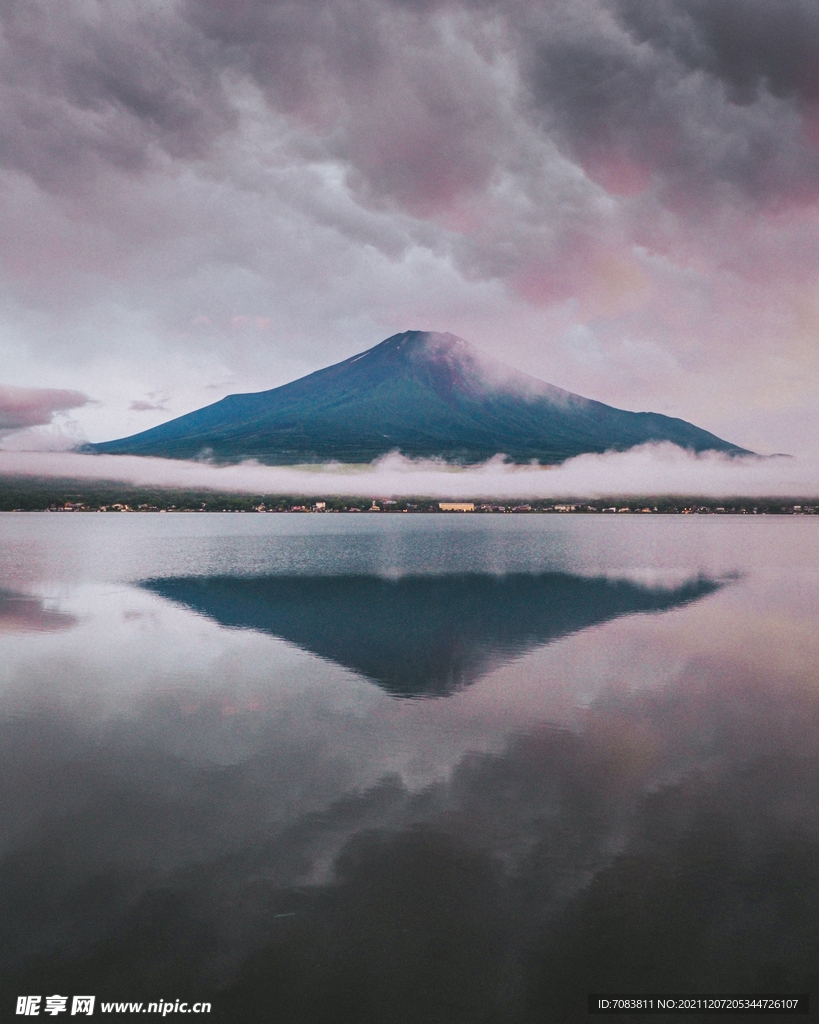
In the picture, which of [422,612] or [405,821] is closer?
[405,821]

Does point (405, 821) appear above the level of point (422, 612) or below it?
above

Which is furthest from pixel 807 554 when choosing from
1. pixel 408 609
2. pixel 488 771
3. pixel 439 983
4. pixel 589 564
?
pixel 439 983

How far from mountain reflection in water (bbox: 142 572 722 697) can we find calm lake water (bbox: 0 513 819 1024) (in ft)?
0.99

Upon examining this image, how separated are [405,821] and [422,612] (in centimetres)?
1864

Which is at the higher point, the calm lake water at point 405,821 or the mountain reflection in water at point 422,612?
the calm lake water at point 405,821

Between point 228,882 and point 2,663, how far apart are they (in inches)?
563

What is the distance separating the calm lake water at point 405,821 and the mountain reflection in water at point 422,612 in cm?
30

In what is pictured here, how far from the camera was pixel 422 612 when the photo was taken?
27672mm

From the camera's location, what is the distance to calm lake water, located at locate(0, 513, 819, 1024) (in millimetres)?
6211

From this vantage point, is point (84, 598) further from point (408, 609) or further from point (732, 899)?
point (732, 899)

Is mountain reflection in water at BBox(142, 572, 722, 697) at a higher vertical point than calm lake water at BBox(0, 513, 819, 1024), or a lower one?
lower

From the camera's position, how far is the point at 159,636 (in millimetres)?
22188

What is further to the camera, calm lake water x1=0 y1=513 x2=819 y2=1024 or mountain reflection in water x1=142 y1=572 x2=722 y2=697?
mountain reflection in water x1=142 y1=572 x2=722 y2=697

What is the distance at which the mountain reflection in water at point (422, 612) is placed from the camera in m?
19.1
